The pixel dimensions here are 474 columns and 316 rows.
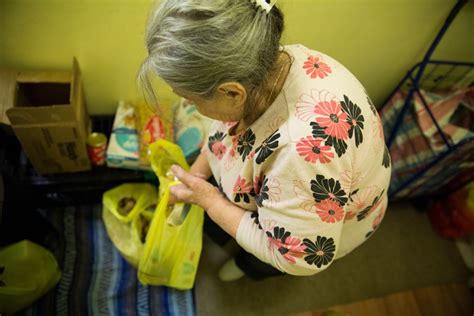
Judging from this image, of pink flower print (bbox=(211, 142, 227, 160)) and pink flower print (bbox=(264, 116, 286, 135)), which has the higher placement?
pink flower print (bbox=(264, 116, 286, 135))

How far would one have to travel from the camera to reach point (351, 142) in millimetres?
625

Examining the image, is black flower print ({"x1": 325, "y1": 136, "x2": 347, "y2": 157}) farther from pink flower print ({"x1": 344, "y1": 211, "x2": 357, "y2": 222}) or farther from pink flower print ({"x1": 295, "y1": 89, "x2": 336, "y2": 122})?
pink flower print ({"x1": 344, "y1": 211, "x2": 357, "y2": 222})

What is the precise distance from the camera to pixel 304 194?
0.61m

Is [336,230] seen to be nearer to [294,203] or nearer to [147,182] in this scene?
[294,203]

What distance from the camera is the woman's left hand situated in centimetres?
88

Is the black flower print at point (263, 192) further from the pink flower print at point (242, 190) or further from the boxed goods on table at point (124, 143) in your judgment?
the boxed goods on table at point (124, 143)

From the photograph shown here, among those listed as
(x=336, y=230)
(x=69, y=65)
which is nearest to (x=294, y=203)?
(x=336, y=230)

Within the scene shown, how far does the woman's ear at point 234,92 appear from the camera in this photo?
0.58m

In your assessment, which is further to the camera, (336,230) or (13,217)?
(13,217)

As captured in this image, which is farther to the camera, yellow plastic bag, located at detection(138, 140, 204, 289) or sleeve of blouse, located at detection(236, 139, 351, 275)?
yellow plastic bag, located at detection(138, 140, 204, 289)

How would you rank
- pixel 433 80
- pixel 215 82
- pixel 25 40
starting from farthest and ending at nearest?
pixel 433 80 < pixel 25 40 < pixel 215 82

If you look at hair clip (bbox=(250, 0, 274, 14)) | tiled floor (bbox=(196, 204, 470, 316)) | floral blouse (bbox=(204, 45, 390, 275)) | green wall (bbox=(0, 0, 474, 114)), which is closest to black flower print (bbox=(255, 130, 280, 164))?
floral blouse (bbox=(204, 45, 390, 275))

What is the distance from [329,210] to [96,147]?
35.3 inches

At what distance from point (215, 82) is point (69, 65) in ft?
2.77
